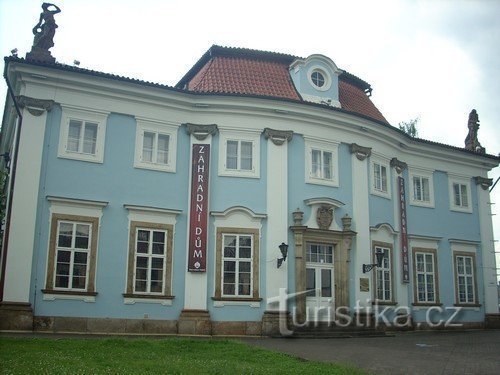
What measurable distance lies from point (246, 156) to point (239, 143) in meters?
0.54

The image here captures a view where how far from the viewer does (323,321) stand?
20703 millimetres

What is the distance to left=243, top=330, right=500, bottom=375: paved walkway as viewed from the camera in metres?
12.1

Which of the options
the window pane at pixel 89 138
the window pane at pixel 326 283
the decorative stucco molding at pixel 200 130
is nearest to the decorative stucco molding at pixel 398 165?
the window pane at pixel 326 283

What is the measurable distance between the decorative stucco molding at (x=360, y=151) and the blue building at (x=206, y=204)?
1.7 inches

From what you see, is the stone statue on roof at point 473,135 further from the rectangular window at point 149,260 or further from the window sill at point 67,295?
the window sill at point 67,295

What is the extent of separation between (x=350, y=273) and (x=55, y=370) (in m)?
14.1

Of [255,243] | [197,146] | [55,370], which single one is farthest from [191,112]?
[55,370]

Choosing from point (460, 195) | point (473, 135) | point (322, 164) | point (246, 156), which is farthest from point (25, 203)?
point (473, 135)

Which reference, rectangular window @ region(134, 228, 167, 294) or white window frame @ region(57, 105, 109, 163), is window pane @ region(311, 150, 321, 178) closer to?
rectangular window @ region(134, 228, 167, 294)

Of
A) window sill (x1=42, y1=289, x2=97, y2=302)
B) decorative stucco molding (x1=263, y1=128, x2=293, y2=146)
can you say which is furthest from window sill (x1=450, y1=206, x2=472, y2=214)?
window sill (x1=42, y1=289, x2=97, y2=302)

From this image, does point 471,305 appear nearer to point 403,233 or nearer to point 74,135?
point 403,233

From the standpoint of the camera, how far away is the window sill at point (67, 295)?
17781 millimetres

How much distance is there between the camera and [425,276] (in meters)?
25.3

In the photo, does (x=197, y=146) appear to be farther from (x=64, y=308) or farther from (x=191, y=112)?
(x=64, y=308)
